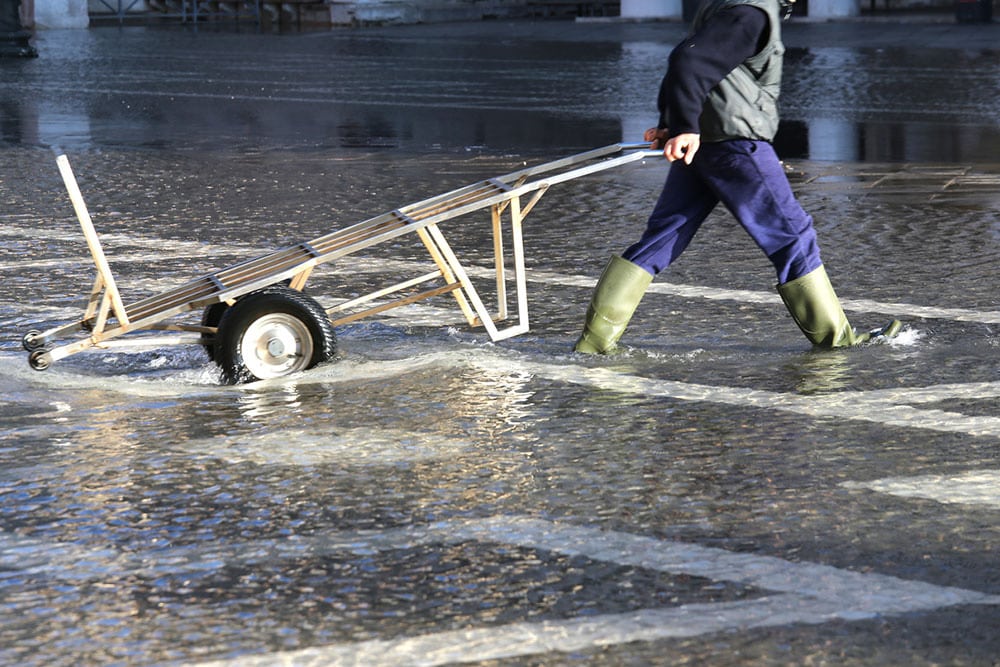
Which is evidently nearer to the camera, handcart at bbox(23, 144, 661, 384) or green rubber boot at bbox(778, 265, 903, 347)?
handcart at bbox(23, 144, 661, 384)

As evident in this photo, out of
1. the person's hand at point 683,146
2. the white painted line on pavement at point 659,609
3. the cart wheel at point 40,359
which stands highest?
the person's hand at point 683,146

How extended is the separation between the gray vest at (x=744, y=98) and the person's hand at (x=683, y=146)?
204 millimetres

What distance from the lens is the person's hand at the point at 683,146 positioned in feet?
20.7

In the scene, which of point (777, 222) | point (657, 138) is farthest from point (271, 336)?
point (777, 222)

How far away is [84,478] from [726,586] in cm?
193

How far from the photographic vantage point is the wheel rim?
Answer: 20.8ft

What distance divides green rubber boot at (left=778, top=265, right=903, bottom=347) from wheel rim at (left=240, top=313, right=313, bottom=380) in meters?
1.69

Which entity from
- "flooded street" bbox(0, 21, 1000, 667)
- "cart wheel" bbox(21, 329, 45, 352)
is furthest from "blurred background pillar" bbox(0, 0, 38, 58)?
"cart wheel" bbox(21, 329, 45, 352)

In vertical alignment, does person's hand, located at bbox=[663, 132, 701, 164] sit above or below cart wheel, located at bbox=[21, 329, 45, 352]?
above

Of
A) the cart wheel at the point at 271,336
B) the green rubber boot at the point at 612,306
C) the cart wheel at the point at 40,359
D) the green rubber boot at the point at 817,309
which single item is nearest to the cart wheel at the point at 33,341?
the cart wheel at the point at 40,359

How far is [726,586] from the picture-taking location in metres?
4.20

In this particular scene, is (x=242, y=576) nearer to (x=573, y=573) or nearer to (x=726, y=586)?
(x=573, y=573)

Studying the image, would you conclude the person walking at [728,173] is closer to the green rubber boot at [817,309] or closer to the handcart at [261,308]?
the green rubber boot at [817,309]

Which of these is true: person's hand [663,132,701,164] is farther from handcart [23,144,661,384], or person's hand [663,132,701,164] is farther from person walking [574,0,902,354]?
handcart [23,144,661,384]
